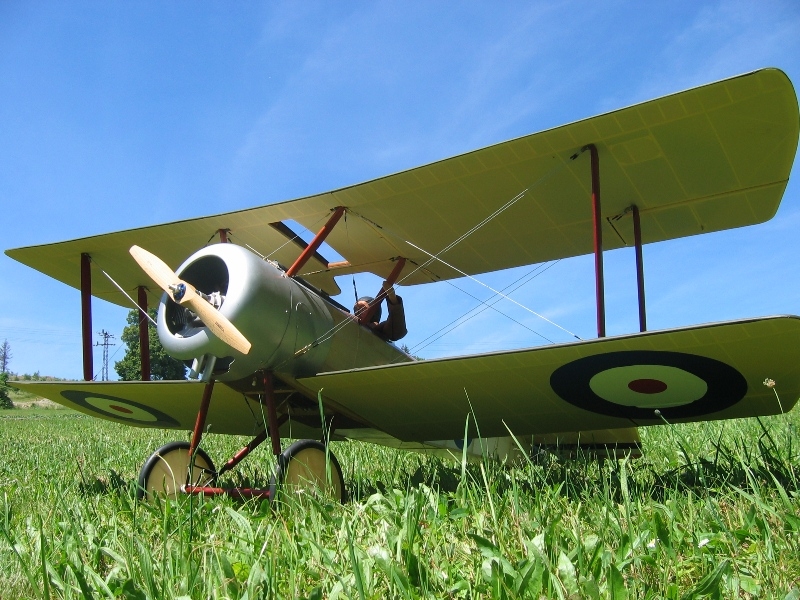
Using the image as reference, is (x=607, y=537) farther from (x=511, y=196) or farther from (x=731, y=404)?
(x=511, y=196)

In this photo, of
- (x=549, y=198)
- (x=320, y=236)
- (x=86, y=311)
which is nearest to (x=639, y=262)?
(x=549, y=198)

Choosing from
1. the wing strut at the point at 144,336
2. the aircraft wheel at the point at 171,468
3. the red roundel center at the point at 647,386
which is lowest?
the aircraft wheel at the point at 171,468

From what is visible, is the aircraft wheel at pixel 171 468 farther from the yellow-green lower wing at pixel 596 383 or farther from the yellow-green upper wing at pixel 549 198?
the yellow-green upper wing at pixel 549 198

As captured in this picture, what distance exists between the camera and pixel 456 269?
5.87 meters

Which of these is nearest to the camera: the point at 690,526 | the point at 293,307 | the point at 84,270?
the point at 690,526

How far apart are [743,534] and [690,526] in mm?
240

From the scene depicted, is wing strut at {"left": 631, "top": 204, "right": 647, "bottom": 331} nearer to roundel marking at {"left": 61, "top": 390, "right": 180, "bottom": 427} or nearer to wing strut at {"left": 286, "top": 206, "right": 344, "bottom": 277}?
wing strut at {"left": 286, "top": 206, "right": 344, "bottom": 277}

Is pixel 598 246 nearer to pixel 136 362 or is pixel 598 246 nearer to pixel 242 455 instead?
pixel 242 455

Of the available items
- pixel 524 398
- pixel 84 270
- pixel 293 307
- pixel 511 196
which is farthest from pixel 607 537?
pixel 84 270

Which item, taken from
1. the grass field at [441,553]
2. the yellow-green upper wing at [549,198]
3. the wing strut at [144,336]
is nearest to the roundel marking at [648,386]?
the grass field at [441,553]

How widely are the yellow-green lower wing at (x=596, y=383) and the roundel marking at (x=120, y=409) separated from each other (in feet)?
8.29

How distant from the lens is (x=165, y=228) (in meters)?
6.68

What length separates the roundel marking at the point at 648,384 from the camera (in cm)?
439

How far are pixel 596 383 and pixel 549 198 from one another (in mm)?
2042
